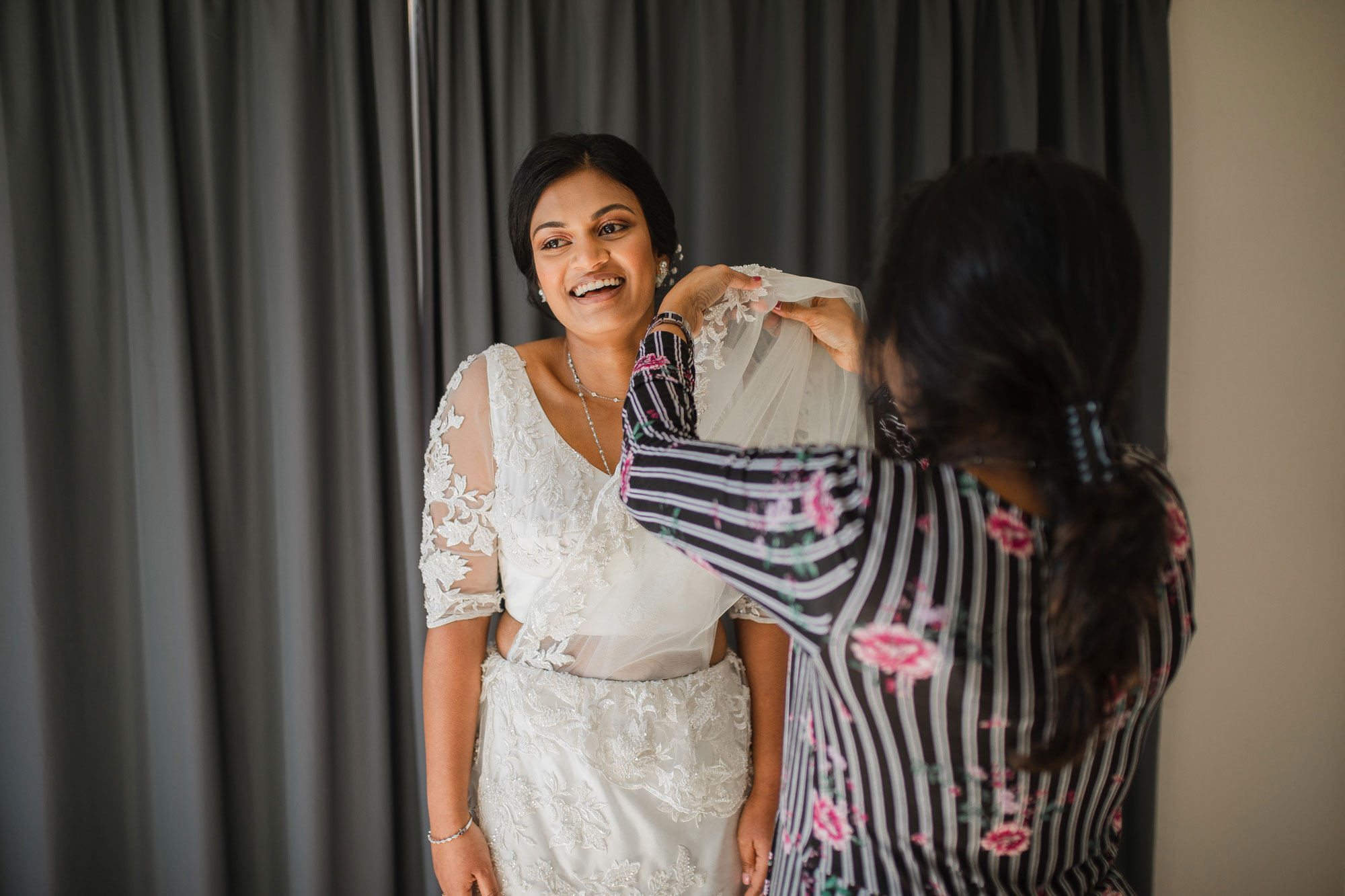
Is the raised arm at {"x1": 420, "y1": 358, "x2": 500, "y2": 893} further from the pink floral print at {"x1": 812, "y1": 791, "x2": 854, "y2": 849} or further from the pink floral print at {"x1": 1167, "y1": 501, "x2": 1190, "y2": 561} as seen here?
the pink floral print at {"x1": 1167, "y1": 501, "x2": 1190, "y2": 561}

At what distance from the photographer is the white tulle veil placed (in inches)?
47.9

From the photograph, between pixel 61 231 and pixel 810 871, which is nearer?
pixel 810 871

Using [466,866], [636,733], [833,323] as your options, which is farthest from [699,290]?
[466,866]

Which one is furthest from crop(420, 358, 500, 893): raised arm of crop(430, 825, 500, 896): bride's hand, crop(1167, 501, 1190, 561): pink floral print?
crop(1167, 501, 1190, 561): pink floral print

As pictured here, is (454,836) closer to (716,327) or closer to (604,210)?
(716,327)

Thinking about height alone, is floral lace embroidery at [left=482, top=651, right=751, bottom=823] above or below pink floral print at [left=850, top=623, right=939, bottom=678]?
below

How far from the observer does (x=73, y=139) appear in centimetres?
158

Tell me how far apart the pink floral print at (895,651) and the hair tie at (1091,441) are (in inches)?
8.1

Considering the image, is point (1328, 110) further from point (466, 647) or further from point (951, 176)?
point (466, 647)

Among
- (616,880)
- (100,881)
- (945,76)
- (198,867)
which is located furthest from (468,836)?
(945,76)

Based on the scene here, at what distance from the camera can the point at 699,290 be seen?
1104 mm

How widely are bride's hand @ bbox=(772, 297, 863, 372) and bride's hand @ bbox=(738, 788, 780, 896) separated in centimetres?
79

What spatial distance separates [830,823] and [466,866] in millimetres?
736

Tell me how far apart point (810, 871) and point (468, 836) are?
2.22 ft
